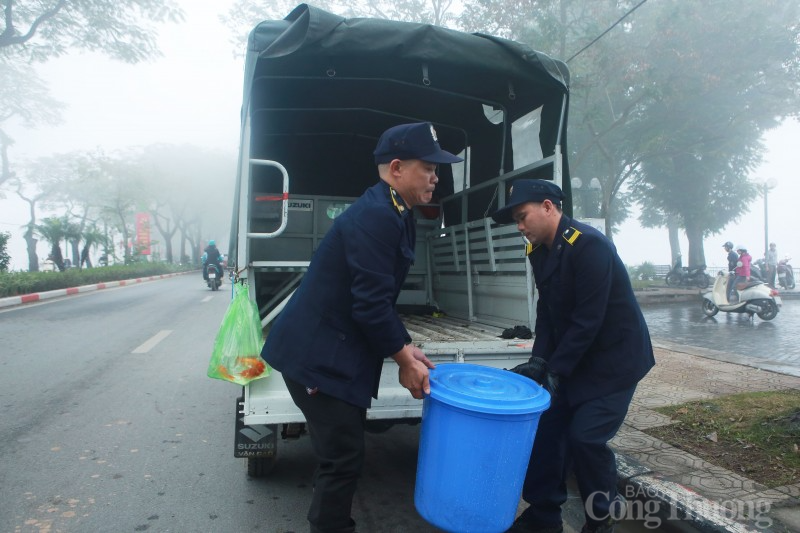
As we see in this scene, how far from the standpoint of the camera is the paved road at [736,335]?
7020mm

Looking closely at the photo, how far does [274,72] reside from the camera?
4.07 m

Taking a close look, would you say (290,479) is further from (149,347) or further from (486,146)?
(149,347)

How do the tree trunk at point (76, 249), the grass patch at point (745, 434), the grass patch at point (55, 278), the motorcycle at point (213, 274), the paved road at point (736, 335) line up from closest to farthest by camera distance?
the grass patch at point (745, 434) < the paved road at point (736, 335) < the grass patch at point (55, 278) < the motorcycle at point (213, 274) < the tree trunk at point (76, 249)

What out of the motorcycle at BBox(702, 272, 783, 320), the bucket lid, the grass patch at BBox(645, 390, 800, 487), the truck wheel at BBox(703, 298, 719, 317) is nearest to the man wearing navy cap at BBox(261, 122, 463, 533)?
the bucket lid

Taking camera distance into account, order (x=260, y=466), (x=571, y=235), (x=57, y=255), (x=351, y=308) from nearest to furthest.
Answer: (x=351, y=308) → (x=571, y=235) → (x=260, y=466) → (x=57, y=255)

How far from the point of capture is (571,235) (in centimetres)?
254

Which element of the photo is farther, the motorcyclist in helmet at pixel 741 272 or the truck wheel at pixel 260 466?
the motorcyclist in helmet at pixel 741 272

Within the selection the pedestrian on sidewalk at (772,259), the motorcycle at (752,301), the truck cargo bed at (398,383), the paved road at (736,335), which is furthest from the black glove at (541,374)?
the pedestrian on sidewalk at (772,259)

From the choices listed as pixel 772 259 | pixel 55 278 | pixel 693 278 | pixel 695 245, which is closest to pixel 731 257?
pixel 693 278

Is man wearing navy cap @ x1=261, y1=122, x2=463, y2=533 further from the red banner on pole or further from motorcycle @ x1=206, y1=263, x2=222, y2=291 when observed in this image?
the red banner on pole

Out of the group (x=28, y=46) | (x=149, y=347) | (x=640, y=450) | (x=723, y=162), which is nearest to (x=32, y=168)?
(x=28, y=46)

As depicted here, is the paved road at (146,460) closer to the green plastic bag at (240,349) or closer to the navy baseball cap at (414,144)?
the green plastic bag at (240,349)

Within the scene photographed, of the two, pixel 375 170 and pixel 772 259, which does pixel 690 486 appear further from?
pixel 772 259

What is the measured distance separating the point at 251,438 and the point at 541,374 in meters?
1.70
